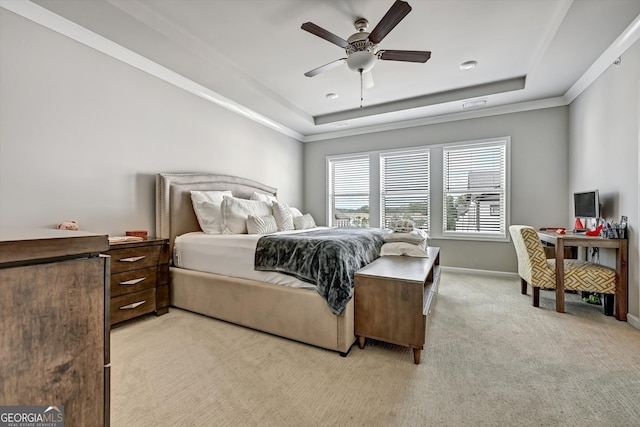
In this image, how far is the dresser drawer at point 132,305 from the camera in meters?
2.47

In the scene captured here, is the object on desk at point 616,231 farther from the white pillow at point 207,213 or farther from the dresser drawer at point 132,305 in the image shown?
the dresser drawer at point 132,305

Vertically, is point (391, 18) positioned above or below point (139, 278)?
above

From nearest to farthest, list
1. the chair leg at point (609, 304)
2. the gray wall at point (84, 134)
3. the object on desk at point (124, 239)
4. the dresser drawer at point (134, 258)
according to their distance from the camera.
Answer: the gray wall at point (84, 134), the dresser drawer at point (134, 258), the object on desk at point (124, 239), the chair leg at point (609, 304)

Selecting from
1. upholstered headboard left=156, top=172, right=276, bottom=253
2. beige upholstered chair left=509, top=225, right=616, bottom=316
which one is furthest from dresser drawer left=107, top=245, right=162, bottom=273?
beige upholstered chair left=509, top=225, right=616, bottom=316

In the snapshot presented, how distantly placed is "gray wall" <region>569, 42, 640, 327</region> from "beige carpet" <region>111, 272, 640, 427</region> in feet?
3.47

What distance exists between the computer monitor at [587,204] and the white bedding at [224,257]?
3.28 metres

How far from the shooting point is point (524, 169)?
429 centimetres

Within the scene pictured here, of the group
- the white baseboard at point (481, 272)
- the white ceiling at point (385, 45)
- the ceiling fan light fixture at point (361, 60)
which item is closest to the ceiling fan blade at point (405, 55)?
the ceiling fan light fixture at point (361, 60)

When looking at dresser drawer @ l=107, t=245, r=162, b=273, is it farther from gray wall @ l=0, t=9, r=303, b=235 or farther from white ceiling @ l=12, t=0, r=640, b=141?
white ceiling @ l=12, t=0, r=640, b=141

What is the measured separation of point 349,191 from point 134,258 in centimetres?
398

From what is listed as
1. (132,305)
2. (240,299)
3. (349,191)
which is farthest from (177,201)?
(349,191)

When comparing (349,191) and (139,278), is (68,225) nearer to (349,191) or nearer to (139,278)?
(139,278)

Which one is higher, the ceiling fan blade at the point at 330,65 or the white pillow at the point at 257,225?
the ceiling fan blade at the point at 330,65

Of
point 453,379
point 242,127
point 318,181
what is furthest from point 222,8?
point 318,181
